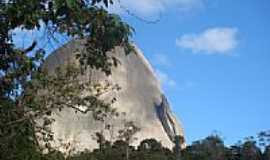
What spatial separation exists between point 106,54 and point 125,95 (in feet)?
428

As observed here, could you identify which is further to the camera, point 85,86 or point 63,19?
point 85,86

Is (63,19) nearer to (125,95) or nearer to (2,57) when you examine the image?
(2,57)

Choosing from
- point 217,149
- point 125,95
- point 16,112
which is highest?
point 125,95

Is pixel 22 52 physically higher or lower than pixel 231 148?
lower

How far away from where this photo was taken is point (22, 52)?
9.01 metres

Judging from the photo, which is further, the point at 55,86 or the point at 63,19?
the point at 55,86

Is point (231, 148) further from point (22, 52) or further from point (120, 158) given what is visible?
point (22, 52)

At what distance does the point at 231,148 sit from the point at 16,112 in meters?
63.1

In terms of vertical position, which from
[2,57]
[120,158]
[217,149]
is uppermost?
[217,149]

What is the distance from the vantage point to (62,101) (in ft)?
32.1

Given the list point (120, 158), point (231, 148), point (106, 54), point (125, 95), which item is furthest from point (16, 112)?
point (125, 95)

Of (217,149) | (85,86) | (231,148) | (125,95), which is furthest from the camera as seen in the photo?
(125,95)

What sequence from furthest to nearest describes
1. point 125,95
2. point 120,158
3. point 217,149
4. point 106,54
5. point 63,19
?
point 125,95
point 217,149
point 120,158
point 106,54
point 63,19

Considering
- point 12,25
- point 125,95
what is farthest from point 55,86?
point 125,95
